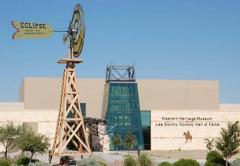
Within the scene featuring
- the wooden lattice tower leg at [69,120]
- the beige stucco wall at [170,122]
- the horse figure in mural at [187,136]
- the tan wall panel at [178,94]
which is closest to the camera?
the wooden lattice tower leg at [69,120]

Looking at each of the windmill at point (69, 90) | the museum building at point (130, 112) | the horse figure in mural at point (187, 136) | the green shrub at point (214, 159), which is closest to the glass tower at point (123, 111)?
the museum building at point (130, 112)

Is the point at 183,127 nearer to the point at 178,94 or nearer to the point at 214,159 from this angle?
the point at 178,94

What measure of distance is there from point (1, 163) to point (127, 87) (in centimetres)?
5205

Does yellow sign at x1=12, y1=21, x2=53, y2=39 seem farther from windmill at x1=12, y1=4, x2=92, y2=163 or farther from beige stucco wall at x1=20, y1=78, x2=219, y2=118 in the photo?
beige stucco wall at x1=20, y1=78, x2=219, y2=118

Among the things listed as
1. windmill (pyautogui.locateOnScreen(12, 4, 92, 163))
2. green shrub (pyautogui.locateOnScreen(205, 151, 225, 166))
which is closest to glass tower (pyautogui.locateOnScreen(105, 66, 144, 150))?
windmill (pyautogui.locateOnScreen(12, 4, 92, 163))

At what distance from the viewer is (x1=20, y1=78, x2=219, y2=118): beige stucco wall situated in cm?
9394

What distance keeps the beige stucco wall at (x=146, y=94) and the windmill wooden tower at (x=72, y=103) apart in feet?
131

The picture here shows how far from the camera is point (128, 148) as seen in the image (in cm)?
8550

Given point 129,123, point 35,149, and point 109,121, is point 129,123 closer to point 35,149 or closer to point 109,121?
point 109,121

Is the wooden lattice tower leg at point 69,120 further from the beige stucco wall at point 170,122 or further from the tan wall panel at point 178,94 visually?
the tan wall panel at point 178,94

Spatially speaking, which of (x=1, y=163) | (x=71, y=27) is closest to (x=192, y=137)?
(x=71, y=27)

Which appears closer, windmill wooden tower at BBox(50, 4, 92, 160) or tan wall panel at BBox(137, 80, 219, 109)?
windmill wooden tower at BBox(50, 4, 92, 160)

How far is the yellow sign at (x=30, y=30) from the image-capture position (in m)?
51.2

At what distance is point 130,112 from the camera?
304 ft
